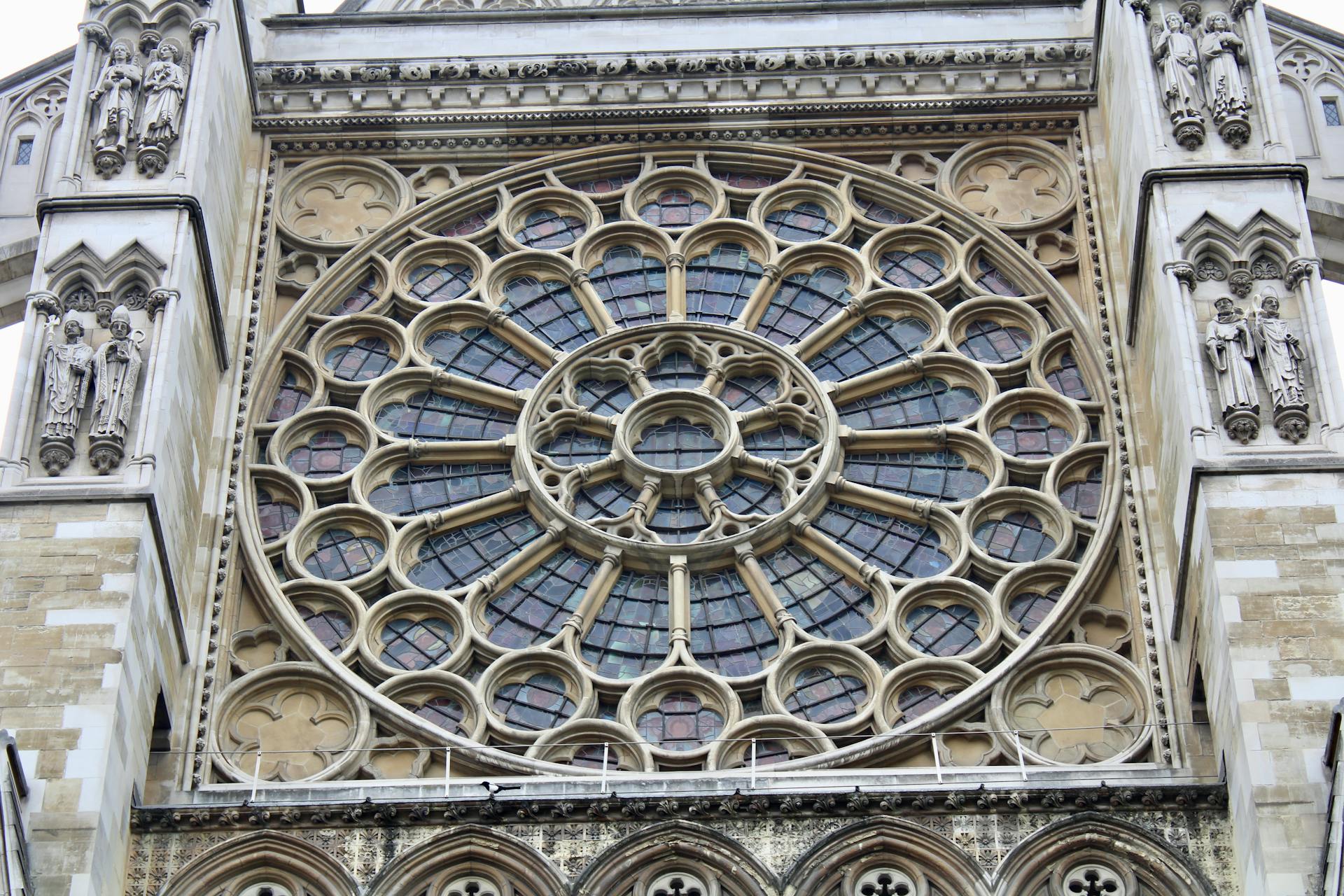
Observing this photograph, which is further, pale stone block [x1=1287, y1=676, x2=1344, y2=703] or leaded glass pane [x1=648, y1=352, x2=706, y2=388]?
leaded glass pane [x1=648, y1=352, x2=706, y2=388]

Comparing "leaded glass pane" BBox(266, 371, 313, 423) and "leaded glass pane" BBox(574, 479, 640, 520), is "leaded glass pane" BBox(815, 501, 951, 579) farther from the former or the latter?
"leaded glass pane" BBox(266, 371, 313, 423)

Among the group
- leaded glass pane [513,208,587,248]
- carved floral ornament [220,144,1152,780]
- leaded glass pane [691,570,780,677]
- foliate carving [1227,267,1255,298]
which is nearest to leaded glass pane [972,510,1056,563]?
carved floral ornament [220,144,1152,780]

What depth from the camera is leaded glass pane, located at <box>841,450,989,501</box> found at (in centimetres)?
2359

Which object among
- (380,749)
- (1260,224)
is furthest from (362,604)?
(1260,224)

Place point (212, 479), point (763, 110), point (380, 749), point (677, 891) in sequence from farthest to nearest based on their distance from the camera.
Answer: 1. point (763, 110)
2. point (212, 479)
3. point (380, 749)
4. point (677, 891)

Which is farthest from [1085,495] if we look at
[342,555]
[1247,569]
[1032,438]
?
[342,555]

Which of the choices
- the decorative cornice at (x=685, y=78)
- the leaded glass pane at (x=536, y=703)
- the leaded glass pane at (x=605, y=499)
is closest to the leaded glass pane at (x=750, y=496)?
the leaded glass pane at (x=605, y=499)

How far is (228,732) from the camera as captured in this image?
22125mm

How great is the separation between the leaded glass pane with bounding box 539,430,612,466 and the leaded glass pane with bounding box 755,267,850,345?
1804 millimetres

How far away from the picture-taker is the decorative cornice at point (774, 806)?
20484 mm

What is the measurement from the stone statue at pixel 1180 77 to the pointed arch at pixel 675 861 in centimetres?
714

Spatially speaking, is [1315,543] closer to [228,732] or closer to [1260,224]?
[1260,224]

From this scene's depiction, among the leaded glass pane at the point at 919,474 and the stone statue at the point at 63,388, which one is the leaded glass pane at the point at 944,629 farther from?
the stone statue at the point at 63,388

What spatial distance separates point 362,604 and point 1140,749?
19.7ft
